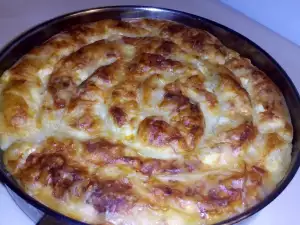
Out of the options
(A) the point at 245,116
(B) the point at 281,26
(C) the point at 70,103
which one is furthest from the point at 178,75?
(B) the point at 281,26

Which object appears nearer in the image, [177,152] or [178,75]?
[177,152]

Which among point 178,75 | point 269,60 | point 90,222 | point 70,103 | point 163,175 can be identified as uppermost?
point 269,60

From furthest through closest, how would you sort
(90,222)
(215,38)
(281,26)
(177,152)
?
(281,26) → (215,38) → (177,152) → (90,222)

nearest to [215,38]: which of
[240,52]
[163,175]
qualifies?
[240,52]

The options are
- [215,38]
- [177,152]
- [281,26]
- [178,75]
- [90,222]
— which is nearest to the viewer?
[90,222]

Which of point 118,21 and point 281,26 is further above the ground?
point 281,26

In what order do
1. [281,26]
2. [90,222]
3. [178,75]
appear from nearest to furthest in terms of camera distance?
[90,222] < [178,75] < [281,26]

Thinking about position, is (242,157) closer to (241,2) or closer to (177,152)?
(177,152)

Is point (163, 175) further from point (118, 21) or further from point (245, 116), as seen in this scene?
point (118, 21)

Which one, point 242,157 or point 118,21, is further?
point 118,21
